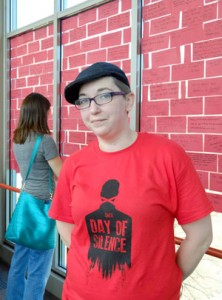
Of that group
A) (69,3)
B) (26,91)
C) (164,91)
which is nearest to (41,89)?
(26,91)

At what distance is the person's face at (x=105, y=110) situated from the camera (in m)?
1.13

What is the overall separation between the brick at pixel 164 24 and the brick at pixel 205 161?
2.30ft

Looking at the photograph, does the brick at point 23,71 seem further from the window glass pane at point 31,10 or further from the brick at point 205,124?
the brick at point 205,124

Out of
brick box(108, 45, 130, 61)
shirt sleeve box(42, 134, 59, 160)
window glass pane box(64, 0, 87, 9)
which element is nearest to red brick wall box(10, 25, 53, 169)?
window glass pane box(64, 0, 87, 9)

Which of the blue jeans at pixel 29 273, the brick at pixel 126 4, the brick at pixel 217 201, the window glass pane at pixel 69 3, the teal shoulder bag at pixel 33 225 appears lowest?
the blue jeans at pixel 29 273

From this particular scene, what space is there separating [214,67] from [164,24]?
0.43 m

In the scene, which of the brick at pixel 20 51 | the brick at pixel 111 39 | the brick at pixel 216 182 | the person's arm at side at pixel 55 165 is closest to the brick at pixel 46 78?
the brick at pixel 20 51

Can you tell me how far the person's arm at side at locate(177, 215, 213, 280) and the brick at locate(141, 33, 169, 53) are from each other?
116 cm

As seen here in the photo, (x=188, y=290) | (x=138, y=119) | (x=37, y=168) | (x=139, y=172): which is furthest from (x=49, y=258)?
(x=139, y=172)

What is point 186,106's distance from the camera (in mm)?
1847

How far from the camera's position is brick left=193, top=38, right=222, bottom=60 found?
169 cm

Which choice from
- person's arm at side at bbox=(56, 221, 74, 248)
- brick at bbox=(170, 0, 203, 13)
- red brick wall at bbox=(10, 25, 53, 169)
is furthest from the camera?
red brick wall at bbox=(10, 25, 53, 169)

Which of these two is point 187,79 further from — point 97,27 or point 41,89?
point 41,89

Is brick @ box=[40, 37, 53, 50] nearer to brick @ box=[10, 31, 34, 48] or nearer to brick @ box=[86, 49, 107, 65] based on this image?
brick @ box=[10, 31, 34, 48]
